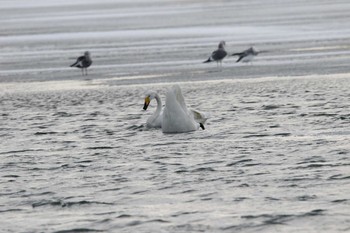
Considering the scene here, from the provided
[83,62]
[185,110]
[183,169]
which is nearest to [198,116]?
[185,110]

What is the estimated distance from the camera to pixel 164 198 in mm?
11961

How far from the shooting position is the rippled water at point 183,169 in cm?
1093

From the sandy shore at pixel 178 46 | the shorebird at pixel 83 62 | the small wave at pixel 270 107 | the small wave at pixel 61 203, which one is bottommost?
the sandy shore at pixel 178 46

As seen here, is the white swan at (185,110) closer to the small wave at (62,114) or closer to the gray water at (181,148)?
the gray water at (181,148)

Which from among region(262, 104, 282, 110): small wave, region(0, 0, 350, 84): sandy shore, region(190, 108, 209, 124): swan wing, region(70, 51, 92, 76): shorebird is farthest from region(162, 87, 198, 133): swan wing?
region(70, 51, 92, 76): shorebird

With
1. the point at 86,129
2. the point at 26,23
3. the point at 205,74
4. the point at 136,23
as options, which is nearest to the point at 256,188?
the point at 86,129

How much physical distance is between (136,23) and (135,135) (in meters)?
43.6

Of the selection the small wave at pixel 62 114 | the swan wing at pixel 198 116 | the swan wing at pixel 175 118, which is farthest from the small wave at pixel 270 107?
the small wave at pixel 62 114

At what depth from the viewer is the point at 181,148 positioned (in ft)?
51.6

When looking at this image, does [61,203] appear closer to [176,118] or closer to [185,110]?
[176,118]

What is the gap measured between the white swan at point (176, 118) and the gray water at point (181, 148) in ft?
0.69

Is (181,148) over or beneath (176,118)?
beneath

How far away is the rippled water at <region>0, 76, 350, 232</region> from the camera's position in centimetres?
1093

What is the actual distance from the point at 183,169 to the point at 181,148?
203cm
